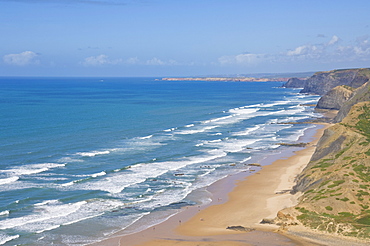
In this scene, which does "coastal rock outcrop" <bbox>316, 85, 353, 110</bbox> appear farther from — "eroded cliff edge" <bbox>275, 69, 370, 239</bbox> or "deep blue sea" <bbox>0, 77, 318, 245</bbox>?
"eroded cliff edge" <bbox>275, 69, 370, 239</bbox>

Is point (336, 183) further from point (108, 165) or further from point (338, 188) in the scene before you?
point (108, 165)

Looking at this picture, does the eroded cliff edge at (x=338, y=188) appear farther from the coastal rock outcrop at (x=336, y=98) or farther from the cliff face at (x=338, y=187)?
the coastal rock outcrop at (x=336, y=98)

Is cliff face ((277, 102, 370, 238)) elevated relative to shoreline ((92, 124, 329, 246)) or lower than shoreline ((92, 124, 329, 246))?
elevated

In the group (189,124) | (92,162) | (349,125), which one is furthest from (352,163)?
(189,124)

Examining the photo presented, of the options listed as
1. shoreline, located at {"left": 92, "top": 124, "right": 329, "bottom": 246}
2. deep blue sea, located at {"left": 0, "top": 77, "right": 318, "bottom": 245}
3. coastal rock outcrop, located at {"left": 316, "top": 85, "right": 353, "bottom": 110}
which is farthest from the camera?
coastal rock outcrop, located at {"left": 316, "top": 85, "right": 353, "bottom": 110}

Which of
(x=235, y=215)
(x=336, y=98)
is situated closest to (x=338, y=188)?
(x=235, y=215)

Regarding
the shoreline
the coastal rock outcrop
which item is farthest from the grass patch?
the coastal rock outcrop

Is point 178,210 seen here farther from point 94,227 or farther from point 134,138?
point 134,138
